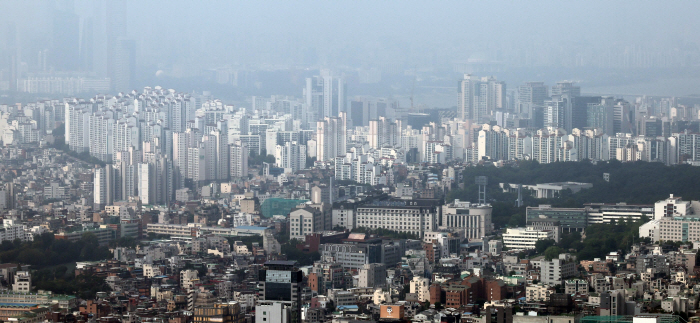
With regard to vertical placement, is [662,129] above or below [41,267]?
above

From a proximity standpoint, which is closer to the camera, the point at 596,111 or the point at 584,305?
the point at 584,305

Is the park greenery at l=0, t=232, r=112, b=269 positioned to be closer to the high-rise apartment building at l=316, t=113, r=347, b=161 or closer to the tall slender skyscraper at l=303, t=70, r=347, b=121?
the high-rise apartment building at l=316, t=113, r=347, b=161

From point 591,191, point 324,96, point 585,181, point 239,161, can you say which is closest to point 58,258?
point 591,191

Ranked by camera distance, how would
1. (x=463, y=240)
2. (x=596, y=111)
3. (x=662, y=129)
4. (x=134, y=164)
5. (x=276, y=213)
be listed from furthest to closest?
(x=596, y=111) → (x=662, y=129) → (x=134, y=164) → (x=276, y=213) → (x=463, y=240)

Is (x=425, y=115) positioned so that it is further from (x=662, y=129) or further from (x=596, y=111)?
(x=662, y=129)

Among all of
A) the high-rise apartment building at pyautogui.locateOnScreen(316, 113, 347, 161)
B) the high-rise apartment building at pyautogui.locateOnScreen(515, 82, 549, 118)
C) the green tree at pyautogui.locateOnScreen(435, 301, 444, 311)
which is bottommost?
the green tree at pyautogui.locateOnScreen(435, 301, 444, 311)

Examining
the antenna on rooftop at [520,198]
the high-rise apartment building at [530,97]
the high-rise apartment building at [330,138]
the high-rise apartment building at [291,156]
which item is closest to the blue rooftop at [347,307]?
the antenna on rooftop at [520,198]

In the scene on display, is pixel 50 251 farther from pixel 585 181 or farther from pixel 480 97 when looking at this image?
pixel 480 97

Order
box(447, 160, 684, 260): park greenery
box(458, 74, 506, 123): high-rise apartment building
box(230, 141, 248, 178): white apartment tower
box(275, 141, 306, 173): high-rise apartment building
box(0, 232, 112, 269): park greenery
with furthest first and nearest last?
box(458, 74, 506, 123): high-rise apartment building < box(275, 141, 306, 173): high-rise apartment building < box(230, 141, 248, 178): white apartment tower < box(447, 160, 684, 260): park greenery < box(0, 232, 112, 269): park greenery

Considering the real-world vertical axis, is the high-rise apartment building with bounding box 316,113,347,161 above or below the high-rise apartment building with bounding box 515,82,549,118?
below

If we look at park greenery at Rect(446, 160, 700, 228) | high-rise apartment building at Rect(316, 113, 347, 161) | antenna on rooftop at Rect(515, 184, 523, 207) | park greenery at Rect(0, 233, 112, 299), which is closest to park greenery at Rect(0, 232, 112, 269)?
park greenery at Rect(0, 233, 112, 299)

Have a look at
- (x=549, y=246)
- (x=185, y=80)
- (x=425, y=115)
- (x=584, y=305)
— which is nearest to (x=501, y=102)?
(x=425, y=115)
